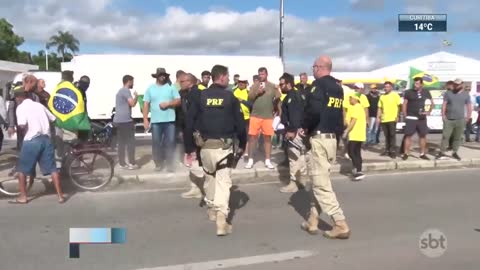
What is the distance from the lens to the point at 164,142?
34.0 ft

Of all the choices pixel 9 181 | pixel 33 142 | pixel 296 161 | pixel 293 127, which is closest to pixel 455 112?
pixel 296 161

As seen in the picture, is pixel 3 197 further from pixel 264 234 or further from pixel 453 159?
pixel 453 159

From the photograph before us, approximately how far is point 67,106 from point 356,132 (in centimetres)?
516

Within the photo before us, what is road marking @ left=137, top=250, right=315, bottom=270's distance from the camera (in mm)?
5391

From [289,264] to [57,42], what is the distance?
9679 centimetres

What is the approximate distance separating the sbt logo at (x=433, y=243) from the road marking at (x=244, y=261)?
4.14 feet

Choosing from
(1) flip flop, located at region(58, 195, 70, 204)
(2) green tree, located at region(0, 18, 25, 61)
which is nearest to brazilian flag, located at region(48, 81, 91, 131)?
(1) flip flop, located at region(58, 195, 70, 204)

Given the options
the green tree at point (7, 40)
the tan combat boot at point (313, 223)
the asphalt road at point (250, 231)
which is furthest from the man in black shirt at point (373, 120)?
the green tree at point (7, 40)

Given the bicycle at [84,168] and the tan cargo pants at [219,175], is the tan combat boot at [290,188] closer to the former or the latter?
the tan cargo pants at [219,175]

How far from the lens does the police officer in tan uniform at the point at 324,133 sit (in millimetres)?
6312

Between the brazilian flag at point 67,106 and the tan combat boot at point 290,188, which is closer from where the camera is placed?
the brazilian flag at point 67,106

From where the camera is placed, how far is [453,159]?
12750 mm

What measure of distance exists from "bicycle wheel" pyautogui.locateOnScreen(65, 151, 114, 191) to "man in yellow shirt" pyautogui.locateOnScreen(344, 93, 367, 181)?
4411 millimetres

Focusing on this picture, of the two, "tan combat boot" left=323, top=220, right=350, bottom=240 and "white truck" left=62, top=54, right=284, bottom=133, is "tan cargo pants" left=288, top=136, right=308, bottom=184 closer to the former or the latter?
Answer: "tan combat boot" left=323, top=220, right=350, bottom=240
